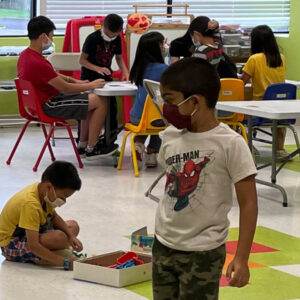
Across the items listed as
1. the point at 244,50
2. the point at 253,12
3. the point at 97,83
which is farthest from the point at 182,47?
the point at 253,12

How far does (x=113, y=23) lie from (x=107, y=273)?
361cm

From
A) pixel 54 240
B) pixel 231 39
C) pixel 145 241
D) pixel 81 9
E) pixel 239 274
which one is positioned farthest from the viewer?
pixel 81 9

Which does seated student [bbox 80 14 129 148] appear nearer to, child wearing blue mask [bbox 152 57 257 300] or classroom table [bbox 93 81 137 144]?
classroom table [bbox 93 81 137 144]

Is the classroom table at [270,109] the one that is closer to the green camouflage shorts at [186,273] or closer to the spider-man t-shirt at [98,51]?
the spider-man t-shirt at [98,51]

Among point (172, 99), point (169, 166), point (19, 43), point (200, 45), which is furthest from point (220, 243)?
point (19, 43)

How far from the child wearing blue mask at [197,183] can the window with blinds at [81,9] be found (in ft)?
23.2

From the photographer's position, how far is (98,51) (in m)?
7.21

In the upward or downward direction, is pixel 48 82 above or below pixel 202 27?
below

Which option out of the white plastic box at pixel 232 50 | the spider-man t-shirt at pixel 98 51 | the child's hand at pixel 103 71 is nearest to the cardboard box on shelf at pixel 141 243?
the child's hand at pixel 103 71

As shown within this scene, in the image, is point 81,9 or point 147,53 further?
point 81,9

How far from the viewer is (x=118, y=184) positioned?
6191 millimetres

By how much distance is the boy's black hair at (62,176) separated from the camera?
3852 mm

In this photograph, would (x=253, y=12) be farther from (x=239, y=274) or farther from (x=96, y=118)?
(x=239, y=274)

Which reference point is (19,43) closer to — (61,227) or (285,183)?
(285,183)
